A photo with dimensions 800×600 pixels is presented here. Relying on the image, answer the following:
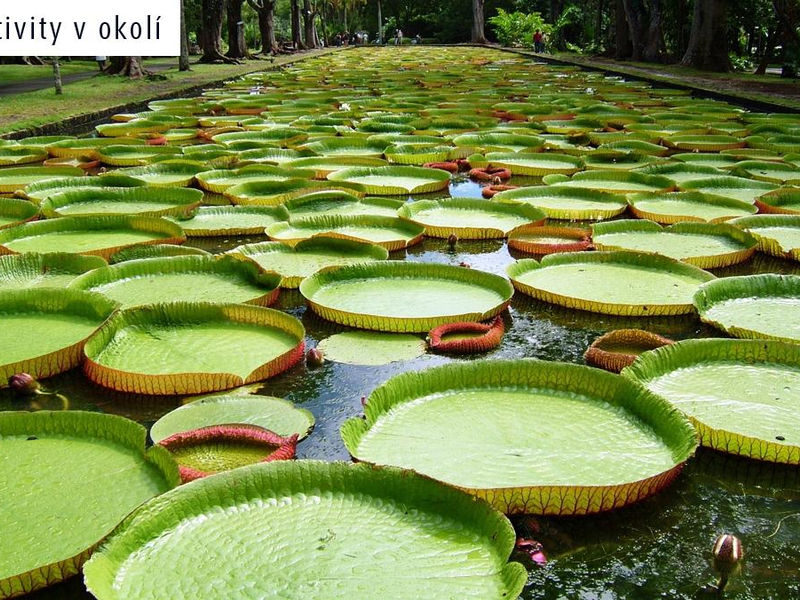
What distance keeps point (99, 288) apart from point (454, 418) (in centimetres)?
192

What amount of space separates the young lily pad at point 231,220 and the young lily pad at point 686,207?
2274 mm

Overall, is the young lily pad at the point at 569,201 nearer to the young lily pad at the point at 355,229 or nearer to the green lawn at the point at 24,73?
the young lily pad at the point at 355,229

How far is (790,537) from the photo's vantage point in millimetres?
1770

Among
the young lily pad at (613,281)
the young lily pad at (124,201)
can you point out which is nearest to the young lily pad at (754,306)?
the young lily pad at (613,281)

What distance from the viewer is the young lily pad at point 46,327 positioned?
2.54 m

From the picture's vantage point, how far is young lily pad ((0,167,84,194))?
18.2ft

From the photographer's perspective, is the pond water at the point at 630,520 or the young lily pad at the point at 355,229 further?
the young lily pad at the point at 355,229

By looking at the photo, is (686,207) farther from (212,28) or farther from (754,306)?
(212,28)

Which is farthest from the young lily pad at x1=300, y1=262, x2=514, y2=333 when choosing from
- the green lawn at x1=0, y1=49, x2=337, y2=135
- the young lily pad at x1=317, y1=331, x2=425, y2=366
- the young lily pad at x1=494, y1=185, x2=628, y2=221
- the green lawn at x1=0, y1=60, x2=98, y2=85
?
the green lawn at x1=0, y1=60, x2=98, y2=85

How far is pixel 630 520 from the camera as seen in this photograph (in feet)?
6.00

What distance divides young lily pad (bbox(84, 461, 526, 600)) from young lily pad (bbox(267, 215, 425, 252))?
2420mm

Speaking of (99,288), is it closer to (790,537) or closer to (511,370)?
(511,370)

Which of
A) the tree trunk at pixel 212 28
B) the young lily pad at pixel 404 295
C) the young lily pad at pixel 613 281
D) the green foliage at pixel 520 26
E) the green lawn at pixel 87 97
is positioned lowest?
the young lily pad at pixel 404 295

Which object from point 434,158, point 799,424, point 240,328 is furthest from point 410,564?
point 434,158
